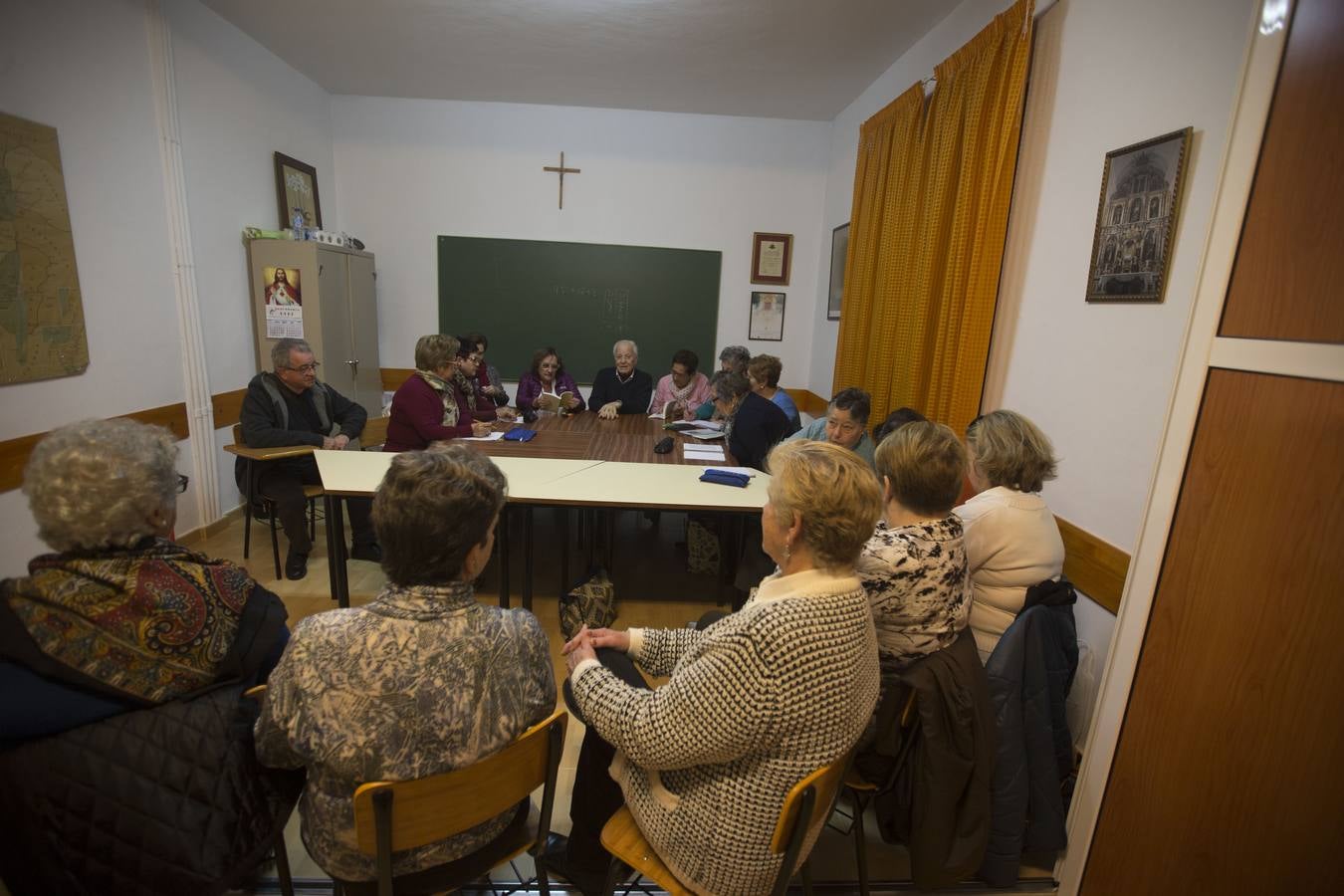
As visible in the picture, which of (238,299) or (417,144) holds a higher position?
(417,144)

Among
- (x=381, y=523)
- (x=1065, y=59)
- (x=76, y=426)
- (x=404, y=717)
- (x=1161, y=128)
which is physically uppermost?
(x=1065, y=59)

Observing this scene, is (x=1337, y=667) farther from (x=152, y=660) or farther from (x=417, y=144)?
(x=417, y=144)

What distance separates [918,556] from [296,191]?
5134mm

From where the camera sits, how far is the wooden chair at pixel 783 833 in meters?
1.08

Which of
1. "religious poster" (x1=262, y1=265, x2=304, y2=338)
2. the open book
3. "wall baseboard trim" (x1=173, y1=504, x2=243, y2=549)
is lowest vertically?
"wall baseboard trim" (x1=173, y1=504, x2=243, y2=549)

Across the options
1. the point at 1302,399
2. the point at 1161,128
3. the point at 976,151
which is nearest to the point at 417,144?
the point at 976,151

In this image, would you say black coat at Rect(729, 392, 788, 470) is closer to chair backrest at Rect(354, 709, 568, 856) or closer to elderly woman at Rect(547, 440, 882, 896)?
elderly woman at Rect(547, 440, 882, 896)

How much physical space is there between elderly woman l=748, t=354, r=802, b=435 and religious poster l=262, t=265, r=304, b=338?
3061mm

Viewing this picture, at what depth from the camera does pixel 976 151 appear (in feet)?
9.62

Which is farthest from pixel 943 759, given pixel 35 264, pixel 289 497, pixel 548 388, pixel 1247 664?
pixel 548 388

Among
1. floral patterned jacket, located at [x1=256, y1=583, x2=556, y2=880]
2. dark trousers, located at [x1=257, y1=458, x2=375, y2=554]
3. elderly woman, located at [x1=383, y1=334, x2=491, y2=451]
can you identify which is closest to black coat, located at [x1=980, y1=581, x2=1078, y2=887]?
floral patterned jacket, located at [x1=256, y1=583, x2=556, y2=880]

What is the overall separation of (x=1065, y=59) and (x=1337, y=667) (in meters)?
2.36

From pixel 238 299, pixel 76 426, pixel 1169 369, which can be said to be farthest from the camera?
pixel 238 299

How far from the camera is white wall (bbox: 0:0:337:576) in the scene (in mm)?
2730
